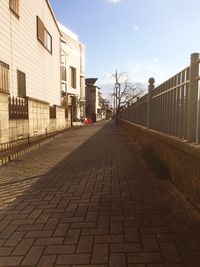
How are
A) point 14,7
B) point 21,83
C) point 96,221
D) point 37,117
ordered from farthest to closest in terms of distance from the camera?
1. point 21,83
2. point 37,117
3. point 14,7
4. point 96,221

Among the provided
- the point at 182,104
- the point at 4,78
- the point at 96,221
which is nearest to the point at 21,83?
the point at 4,78

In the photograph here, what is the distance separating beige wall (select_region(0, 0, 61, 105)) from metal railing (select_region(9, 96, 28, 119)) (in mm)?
1293

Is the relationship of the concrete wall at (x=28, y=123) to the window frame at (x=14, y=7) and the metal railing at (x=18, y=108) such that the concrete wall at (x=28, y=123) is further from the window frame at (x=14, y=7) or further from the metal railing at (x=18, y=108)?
the window frame at (x=14, y=7)

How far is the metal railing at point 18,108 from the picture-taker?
1076cm

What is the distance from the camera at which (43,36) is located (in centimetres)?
2011

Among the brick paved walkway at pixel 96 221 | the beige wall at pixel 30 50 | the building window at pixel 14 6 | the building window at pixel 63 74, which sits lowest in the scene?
the brick paved walkway at pixel 96 221

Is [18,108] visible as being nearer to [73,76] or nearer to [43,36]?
[43,36]

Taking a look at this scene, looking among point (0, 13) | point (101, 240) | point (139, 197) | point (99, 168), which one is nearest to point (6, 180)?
point (99, 168)

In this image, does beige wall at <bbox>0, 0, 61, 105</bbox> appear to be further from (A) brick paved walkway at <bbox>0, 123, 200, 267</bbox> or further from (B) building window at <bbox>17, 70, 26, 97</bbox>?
(A) brick paved walkway at <bbox>0, 123, 200, 267</bbox>

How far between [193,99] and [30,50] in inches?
522

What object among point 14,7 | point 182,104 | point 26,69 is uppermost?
point 14,7

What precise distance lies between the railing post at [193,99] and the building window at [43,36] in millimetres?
14956

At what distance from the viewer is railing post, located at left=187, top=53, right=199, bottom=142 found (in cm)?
521

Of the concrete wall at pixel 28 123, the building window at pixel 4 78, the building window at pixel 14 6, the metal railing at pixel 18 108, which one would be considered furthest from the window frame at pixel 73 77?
the building window at pixel 4 78
